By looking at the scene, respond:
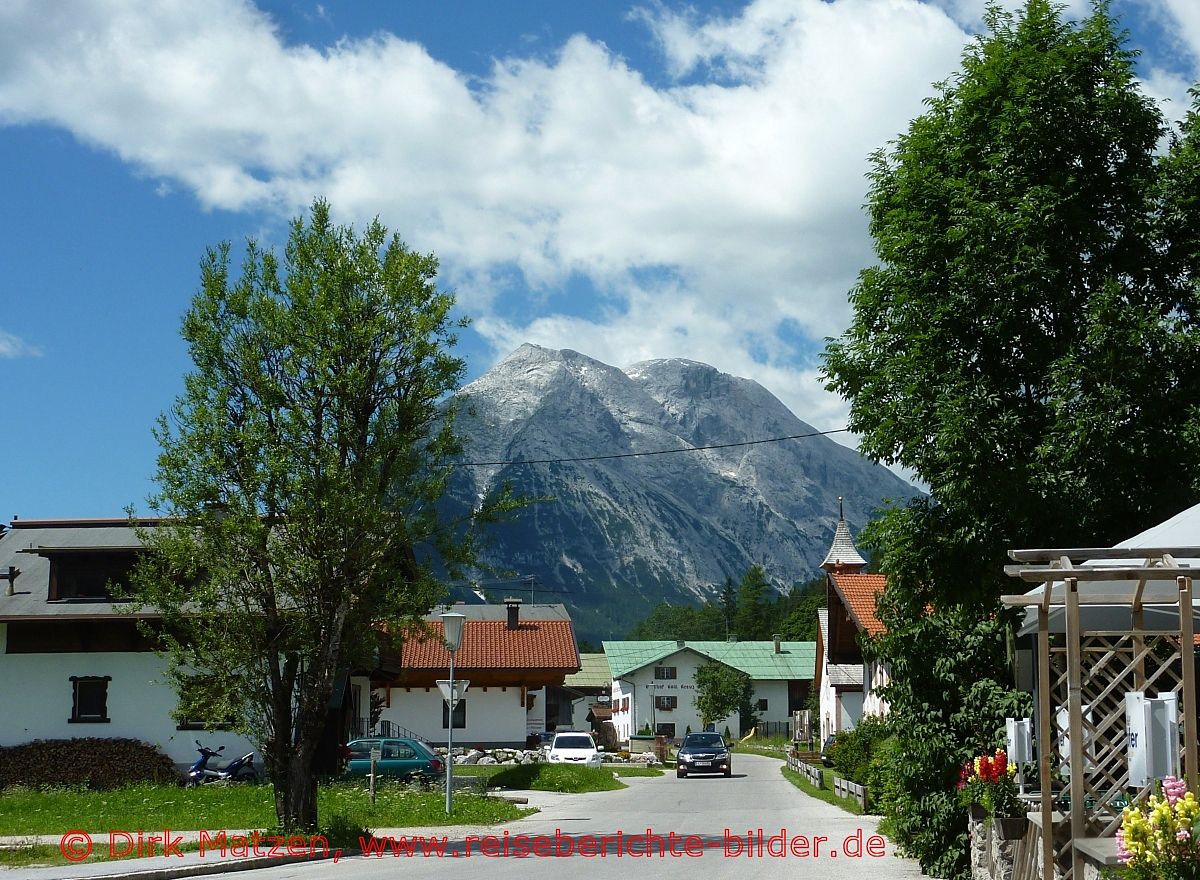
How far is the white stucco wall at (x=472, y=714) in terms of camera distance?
5984 cm

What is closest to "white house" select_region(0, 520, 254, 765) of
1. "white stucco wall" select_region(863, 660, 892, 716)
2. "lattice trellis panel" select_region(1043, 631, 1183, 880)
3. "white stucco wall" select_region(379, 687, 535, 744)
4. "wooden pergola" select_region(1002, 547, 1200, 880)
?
"white stucco wall" select_region(863, 660, 892, 716)

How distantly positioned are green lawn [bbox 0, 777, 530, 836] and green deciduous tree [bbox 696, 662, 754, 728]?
6382 centimetres

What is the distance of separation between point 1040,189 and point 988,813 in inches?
290

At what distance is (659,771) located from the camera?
55.5 metres

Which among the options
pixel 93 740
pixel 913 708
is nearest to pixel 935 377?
pixel 913 708

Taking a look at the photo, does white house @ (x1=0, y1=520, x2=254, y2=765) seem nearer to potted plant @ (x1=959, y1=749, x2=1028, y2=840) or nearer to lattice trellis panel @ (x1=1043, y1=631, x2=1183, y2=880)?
potted plant @ (x1=959, y1=749, x2=1028, y2=840)

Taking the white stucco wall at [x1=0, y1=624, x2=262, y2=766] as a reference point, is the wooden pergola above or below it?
above

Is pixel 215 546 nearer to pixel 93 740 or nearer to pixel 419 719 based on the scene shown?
pixel 93 740

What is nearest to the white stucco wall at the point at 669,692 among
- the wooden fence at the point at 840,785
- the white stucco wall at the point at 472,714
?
the white stucco wall at the point at 472,714

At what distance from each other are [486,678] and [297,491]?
4214cm

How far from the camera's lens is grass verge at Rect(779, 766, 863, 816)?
28.4m

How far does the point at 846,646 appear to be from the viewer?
46.6m

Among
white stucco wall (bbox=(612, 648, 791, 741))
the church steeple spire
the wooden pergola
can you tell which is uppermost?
the church steeple spire

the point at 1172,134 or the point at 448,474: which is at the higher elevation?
the point at 1172,134
